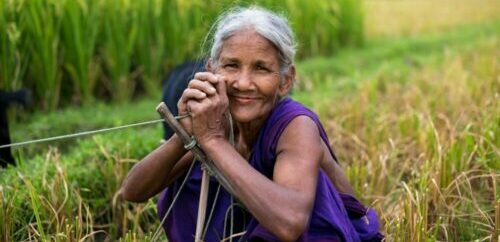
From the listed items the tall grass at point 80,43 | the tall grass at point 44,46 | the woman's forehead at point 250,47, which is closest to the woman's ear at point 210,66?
the woman's forehead at point 250,47

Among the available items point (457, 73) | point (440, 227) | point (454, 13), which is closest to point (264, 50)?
point (440, 227)

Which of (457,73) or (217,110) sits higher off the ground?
(217,110)

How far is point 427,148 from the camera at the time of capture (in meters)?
3.70

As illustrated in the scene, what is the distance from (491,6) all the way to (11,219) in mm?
10475

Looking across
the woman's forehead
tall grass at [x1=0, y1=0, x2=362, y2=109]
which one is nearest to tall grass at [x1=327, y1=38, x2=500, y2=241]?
the woman's forehead

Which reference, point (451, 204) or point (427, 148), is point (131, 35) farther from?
point (451, 204)

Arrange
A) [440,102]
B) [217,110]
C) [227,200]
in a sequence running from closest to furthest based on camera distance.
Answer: [217,110] < [227,200] < [440,102]

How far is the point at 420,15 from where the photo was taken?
1086cm

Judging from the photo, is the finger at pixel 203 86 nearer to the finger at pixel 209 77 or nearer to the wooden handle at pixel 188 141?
the finger at pixel 209 77

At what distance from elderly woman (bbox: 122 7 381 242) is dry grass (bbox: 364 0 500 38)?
682 cm

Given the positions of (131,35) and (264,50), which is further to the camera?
(131,35)

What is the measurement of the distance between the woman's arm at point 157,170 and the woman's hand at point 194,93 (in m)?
0.15

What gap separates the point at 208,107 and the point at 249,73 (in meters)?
0.21

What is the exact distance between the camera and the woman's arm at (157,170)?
2.28 metres
